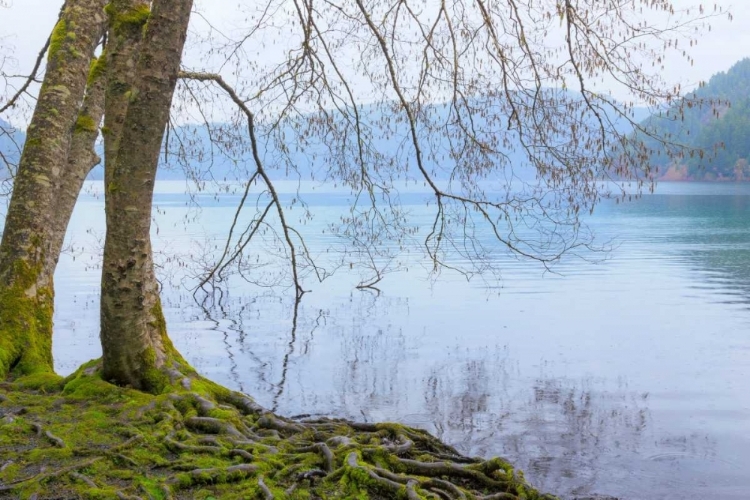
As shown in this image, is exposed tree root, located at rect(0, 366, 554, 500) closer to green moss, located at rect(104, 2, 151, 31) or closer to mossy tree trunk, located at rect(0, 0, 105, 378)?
mossy tree trunk, located at rect(0, 0, 105, 378)

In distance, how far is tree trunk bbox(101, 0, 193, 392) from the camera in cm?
668

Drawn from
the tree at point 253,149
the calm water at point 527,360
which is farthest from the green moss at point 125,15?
the calm water at point 527,360

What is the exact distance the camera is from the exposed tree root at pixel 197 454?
569 cm

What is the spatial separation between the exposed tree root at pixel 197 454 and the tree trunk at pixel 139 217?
30cm

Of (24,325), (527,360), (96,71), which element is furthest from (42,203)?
(527,360)

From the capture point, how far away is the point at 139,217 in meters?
7.03

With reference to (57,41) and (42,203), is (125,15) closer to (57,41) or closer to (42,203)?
(57,41)

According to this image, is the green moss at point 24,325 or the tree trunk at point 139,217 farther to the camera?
the green moss at point 24,325

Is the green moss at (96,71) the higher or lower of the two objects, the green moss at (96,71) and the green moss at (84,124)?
the higher

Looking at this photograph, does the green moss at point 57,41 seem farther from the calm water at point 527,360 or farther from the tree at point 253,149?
the calm water at point 527,360

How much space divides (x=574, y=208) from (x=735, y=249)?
33.2 m

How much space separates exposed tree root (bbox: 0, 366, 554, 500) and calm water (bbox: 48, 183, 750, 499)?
2.39m

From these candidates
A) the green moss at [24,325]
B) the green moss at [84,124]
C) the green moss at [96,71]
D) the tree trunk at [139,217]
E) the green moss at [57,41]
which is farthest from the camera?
the green moss at [96,71]

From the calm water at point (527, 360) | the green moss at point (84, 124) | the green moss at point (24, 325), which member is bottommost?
the calm water at point (527, 360)
